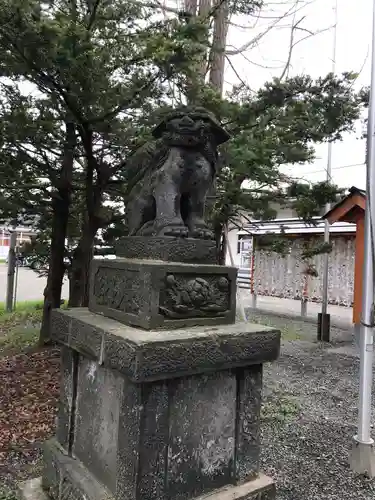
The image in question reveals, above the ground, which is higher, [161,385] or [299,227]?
[299,227]

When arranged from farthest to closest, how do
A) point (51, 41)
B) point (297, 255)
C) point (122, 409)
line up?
point (297, 255) < point (51, 41) < point (122, 409)

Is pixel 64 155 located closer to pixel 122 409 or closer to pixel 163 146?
pixel 163 146

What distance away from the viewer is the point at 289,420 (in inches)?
160

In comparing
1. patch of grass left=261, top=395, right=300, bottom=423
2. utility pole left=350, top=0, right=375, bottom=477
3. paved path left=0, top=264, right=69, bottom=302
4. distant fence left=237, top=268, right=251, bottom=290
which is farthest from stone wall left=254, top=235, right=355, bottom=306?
paved path left=0, top=264, right=69, bottom=302

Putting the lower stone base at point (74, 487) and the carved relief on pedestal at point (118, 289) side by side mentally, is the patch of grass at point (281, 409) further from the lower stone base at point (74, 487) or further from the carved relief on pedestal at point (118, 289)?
the carved relief on pedestal at point (118, 289)

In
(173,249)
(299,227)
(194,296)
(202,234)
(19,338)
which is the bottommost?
(19,338)

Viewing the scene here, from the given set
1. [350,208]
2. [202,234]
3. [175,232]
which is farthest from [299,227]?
[175,232]

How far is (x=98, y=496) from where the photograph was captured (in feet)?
6.79

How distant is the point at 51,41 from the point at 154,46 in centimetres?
78

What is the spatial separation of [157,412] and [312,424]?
2677 millimetres

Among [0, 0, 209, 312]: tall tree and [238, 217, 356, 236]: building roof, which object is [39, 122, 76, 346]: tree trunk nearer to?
[0, 0, 209, 312]: tall tree

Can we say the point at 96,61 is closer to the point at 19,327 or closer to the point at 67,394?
the point at 67,394

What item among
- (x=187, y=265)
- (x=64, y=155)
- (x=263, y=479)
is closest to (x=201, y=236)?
(x=187, y=265)

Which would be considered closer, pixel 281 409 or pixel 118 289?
pixel 118 289
